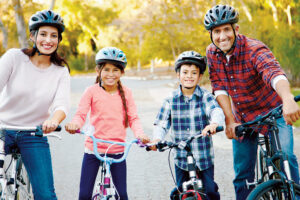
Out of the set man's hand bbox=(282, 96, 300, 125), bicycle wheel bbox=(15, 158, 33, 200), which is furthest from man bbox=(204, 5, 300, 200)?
bicycle wheel bbox=(15, 158, 33, 200)

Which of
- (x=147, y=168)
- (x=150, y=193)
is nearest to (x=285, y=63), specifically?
(x=147, y=168)

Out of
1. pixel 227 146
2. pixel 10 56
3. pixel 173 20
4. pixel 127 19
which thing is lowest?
pixel 227 146

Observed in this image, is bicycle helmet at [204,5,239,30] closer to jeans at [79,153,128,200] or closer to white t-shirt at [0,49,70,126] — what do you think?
white t-shirt at [0,49,70,126]

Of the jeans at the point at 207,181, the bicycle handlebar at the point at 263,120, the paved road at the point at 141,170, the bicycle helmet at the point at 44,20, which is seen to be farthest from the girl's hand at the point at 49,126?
the paved road at the point at 141,170

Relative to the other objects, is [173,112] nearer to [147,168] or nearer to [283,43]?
[147,168]

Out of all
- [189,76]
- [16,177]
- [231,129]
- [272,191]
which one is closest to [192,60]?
[189,76]

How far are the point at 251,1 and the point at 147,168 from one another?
18.9 metres

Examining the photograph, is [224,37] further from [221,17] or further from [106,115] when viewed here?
[106,115]

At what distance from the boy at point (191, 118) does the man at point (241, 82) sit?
174mm

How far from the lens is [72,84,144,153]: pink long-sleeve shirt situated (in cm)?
385

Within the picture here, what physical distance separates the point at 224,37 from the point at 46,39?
1604 mm

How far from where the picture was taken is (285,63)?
20.2m

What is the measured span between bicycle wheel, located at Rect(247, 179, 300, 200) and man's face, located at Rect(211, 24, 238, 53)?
129 centimetres

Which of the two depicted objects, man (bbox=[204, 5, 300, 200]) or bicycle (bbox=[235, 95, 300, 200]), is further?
man (bbox=[204, 5, 300, 200])
